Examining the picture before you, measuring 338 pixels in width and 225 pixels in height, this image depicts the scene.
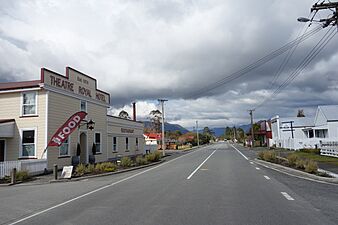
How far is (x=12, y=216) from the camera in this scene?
28.1ft

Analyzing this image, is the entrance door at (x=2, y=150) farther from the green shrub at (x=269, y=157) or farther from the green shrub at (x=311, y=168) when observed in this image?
the green shrub at (x=269, y=157)

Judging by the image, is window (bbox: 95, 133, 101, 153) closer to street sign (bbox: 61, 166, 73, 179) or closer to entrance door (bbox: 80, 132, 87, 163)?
entrance door (bbox: 80, 132, 87, 163)

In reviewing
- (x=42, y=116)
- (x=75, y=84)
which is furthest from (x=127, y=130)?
(x=42, y=116)

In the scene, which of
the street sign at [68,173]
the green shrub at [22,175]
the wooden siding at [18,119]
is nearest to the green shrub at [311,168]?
the street sign at [68,173]

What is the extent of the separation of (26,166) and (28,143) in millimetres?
3348

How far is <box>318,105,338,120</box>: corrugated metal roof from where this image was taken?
50.8 metres

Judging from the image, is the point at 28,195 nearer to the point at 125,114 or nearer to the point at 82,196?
the point at 82,196

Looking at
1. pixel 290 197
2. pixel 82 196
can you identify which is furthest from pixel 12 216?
pixel 290 197

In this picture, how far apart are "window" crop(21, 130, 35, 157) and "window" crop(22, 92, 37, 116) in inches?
52.9

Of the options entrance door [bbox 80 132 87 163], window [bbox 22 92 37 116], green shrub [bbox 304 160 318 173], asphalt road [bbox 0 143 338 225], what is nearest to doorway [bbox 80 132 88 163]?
entrance door [bbox 80 132 87 163]

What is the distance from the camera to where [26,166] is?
19.2 m

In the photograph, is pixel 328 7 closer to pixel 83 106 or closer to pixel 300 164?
pixel 300 164

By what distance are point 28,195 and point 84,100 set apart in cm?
1608

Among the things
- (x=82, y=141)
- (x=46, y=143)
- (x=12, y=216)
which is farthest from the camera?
(x=82, y=141)
